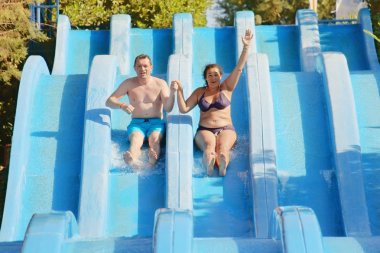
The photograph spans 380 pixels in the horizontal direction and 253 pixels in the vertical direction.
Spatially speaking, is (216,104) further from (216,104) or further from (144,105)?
(144,105)

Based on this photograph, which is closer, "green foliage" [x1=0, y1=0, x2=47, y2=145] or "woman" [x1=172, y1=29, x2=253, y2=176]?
"woman" [x1=172, y1=29, x2=253, y2=176]

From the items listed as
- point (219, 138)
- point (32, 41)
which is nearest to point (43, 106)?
point (219, 138)

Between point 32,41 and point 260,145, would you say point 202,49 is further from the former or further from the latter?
point 260,145

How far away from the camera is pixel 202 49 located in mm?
9625

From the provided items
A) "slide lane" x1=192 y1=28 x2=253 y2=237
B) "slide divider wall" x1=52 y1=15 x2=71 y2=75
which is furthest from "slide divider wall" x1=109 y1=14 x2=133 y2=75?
"slide lane" x1=192 y1=28 x2=253 y2=237

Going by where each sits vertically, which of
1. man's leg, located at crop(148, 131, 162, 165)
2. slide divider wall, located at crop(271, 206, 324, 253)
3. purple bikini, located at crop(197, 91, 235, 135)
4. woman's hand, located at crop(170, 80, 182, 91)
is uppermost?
woman's hand, located at crop(170, 80, 182, 91)

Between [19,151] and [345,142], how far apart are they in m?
2.96

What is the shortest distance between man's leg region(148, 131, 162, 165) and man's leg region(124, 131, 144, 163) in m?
0.09

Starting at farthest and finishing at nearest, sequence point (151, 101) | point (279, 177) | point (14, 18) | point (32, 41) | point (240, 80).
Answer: point (32, 41)
point (14, 18)
point (240, 80)
point (151, 101)
point (279, 177)

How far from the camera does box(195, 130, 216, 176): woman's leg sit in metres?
6.39

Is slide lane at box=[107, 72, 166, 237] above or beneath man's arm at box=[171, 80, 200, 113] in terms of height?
beneath

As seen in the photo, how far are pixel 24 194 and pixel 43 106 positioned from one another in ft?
3.70

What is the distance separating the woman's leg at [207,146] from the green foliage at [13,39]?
4066 mm

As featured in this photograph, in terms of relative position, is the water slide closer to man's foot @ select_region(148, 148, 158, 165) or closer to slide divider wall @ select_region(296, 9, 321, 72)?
man's foot @ select_region(148, 148, 158, 165)
